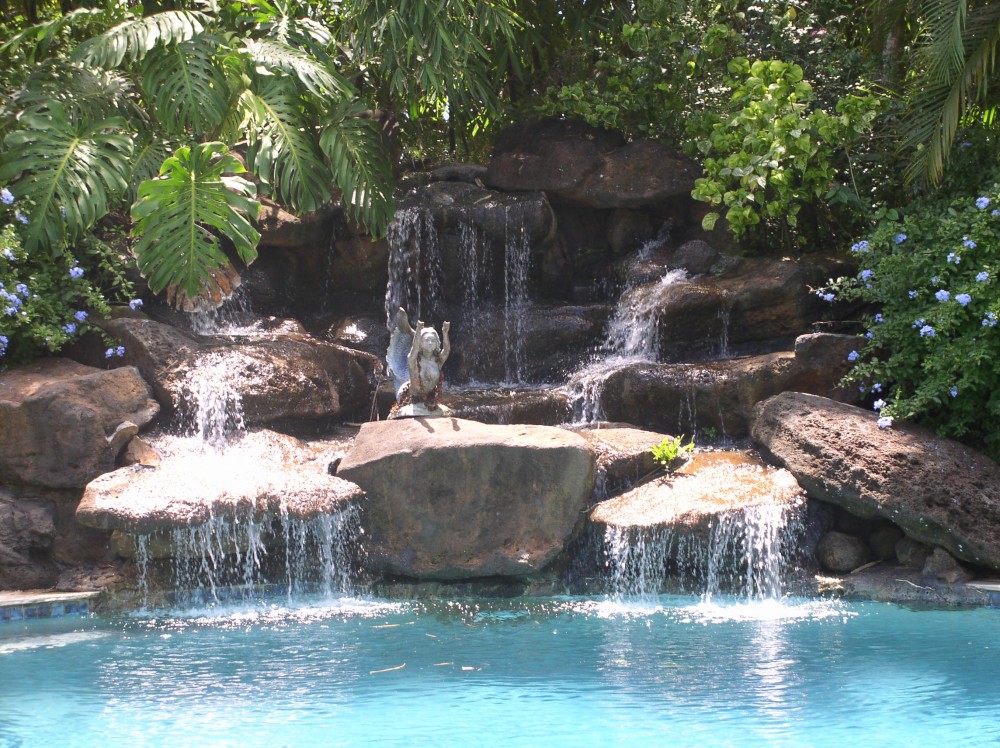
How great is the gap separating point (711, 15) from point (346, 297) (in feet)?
19.9

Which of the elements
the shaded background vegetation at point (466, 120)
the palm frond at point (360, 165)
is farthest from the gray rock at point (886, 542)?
the palm frond at point (360, 165)

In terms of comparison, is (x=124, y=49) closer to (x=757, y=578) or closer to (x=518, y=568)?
(x=518, y=568)

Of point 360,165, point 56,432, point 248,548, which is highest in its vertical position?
point 360,165

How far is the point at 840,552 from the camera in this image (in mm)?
9250

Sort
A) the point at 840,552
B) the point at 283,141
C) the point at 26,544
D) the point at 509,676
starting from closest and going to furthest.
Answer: the point at 509,676 < the point at 840,552 < the point at 26,544 < the point at 283,141

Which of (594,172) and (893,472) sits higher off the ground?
(594,172)

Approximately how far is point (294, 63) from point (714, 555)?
21.3 feet

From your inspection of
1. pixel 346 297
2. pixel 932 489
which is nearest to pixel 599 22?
pixel 346 297

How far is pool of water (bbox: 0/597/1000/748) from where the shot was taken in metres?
5.67

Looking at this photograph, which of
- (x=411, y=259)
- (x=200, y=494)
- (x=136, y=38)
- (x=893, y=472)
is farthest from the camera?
(x=411, y=259)

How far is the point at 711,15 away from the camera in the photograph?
1452 centimetres

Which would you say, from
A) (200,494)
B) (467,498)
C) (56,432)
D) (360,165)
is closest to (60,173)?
(56,432)

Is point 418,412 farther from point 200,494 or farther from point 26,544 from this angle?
point 26,544

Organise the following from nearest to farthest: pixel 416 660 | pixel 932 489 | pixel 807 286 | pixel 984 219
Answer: pixel 416 660, pixel 932 489, pixel 984 219, pixel 807 286
